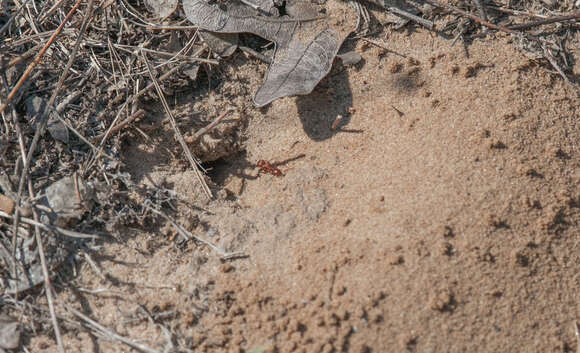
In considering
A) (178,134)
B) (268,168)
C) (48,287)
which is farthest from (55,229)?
(268,168)

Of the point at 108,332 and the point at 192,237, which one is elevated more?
the point at 192,237

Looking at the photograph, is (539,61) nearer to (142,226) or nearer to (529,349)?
(529,349)

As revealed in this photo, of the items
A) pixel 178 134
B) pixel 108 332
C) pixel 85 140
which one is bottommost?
pixel 108 332

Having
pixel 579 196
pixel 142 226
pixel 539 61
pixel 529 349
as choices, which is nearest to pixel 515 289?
pixel 529 349

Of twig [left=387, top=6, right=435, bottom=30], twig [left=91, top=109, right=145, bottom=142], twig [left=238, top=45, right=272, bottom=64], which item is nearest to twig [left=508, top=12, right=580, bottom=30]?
twig [left=387, top=6, right=435, bottom=30]

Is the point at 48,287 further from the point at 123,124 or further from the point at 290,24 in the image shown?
the point at 290,24

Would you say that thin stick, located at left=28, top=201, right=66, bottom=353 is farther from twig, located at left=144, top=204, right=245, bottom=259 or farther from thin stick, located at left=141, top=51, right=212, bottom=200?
thin stick, located at left=141, top=51, right=212, bottom=200
